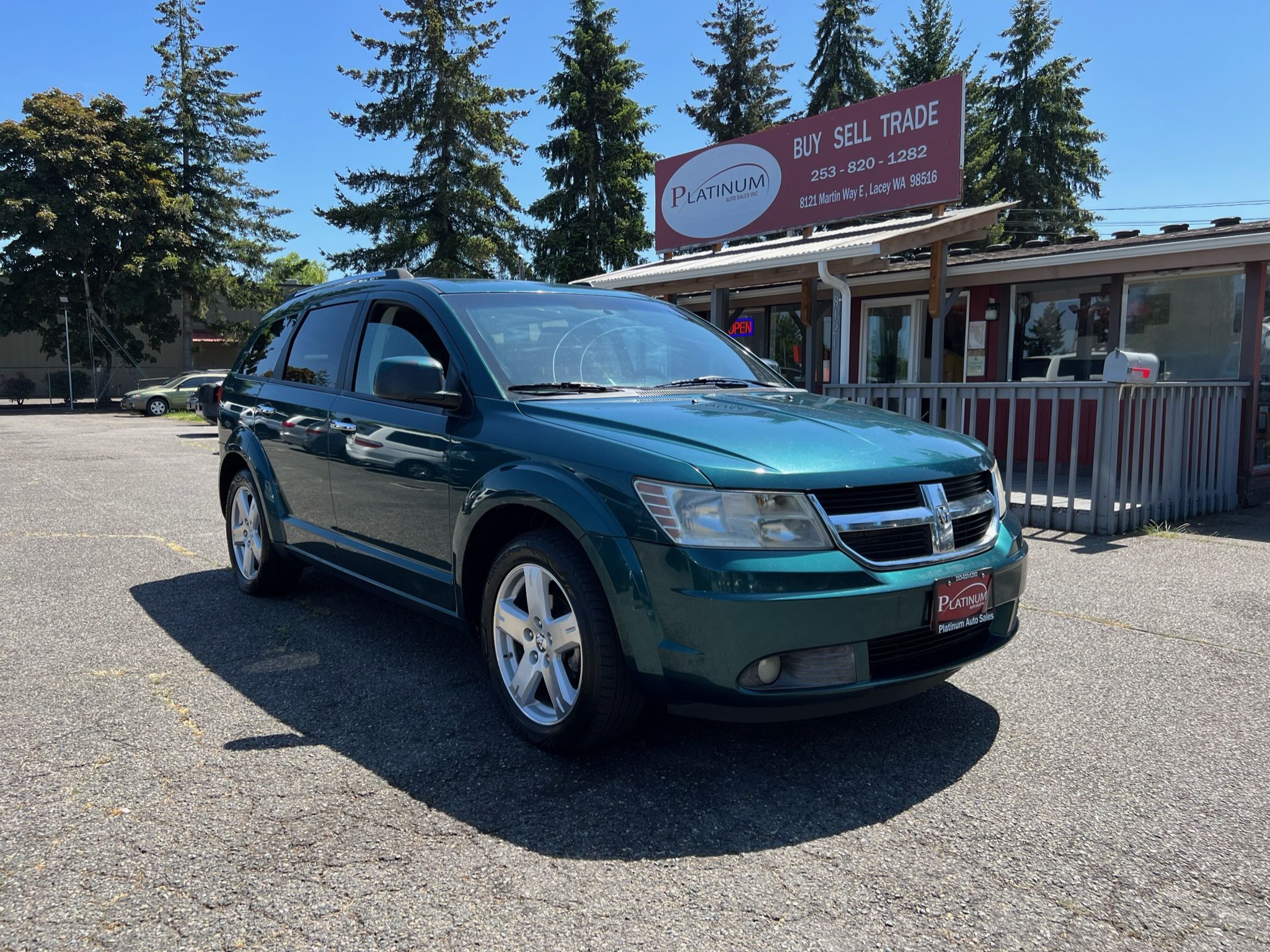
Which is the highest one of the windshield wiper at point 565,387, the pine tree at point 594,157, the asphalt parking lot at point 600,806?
the pine tree at point 594,157

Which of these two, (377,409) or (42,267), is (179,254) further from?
(377,409)

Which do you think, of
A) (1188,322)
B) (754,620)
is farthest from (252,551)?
(1188,322)

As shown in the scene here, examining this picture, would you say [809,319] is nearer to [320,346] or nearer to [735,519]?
[320,346]

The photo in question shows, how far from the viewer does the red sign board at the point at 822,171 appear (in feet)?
38.6

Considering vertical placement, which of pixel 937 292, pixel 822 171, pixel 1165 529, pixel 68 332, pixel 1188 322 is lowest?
pixel 1165 529

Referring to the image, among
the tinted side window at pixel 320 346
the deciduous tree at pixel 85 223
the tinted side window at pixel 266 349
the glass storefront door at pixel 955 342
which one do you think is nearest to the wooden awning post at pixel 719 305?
the glass storefront door at pixel 955 342

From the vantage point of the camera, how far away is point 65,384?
37.7 meters

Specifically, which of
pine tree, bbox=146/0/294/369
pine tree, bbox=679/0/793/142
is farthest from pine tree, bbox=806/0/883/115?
pine tree, bbox=146/0/294/369

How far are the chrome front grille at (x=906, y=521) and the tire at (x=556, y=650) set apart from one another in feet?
2.62

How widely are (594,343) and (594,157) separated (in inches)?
1207

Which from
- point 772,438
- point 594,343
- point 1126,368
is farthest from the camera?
point 1126,368

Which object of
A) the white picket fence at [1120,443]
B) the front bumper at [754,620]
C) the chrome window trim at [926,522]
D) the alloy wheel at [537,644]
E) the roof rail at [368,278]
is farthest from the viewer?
the white picket fence at [1120,443]

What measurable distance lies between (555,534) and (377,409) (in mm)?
1441

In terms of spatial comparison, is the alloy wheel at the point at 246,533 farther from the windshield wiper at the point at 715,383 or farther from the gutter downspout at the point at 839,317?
the gutter downspout at the point at 839,317
